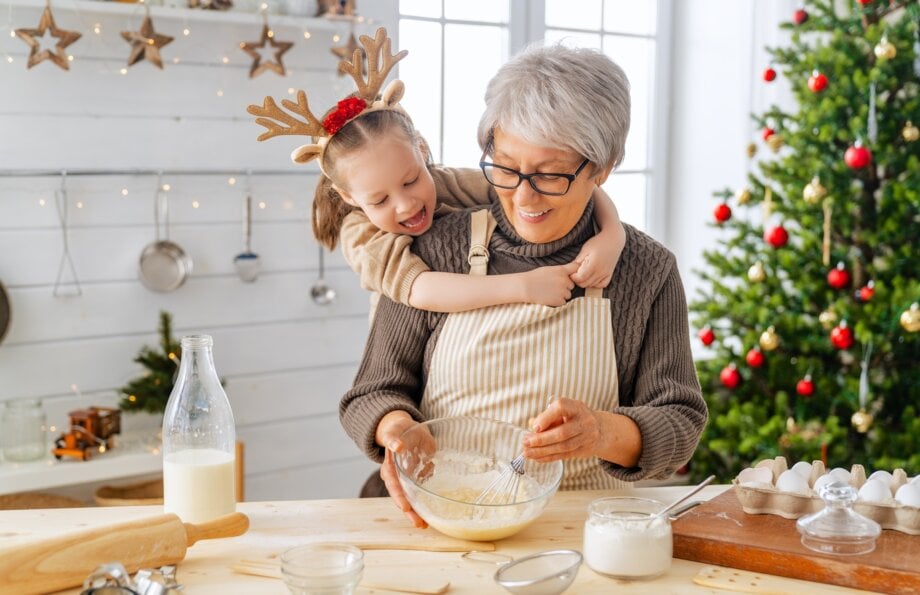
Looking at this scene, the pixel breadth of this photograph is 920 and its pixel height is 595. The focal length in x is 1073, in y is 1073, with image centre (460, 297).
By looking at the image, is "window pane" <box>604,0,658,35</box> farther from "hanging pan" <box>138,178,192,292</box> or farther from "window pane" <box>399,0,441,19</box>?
"hanging pan" <box>138,178,192,292</box>

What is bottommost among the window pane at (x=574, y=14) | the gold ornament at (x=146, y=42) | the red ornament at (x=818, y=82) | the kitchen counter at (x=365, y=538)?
the kitchen counter at (x=365, y=538)

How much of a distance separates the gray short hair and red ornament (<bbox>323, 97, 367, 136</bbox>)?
0.80 feet

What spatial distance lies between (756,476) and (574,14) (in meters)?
3.07

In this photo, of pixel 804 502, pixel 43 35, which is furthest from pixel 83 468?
pixel 804 502

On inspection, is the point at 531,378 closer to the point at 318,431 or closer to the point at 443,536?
the point at 443,536

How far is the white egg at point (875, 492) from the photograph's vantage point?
1550 millimetres

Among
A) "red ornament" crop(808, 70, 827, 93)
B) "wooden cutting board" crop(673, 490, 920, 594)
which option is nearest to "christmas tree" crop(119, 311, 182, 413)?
"wooden cutting board" crop(673, 490, 920, 594)

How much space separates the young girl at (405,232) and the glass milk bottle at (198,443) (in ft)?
1.36

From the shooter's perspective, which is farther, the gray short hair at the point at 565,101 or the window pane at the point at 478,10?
the window pane at the point at 478,10

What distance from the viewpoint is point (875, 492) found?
1.55 metres

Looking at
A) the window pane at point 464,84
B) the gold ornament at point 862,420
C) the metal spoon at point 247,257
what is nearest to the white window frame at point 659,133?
the window pane at point 464,84

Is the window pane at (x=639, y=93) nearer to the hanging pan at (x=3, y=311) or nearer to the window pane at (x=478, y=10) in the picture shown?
the window pane at (x=478, y=10)

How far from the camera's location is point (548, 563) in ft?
4.57

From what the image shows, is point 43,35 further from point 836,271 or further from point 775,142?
point 836,271
